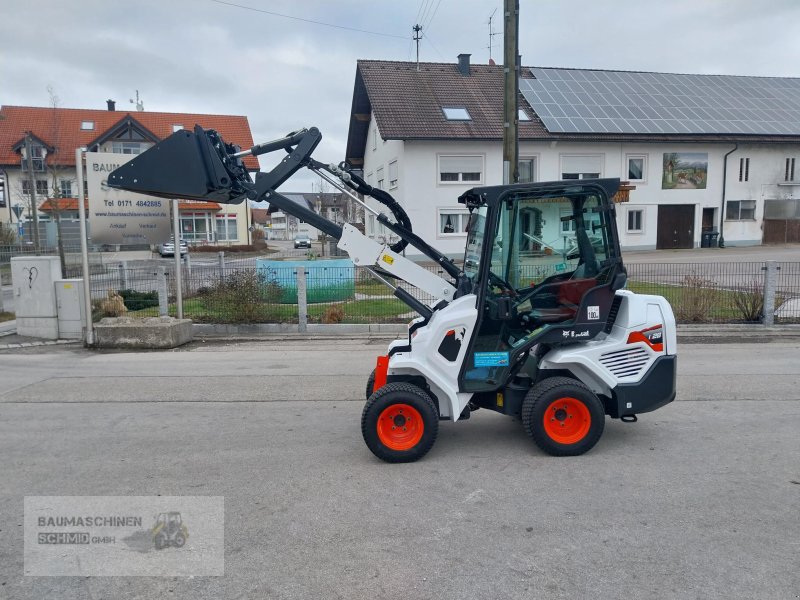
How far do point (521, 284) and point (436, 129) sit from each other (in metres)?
23.3

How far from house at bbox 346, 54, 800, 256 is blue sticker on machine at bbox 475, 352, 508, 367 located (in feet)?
73.4

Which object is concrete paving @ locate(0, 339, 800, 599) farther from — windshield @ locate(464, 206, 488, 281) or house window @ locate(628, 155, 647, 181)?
house window @ locate(628, 155, 647, 181)

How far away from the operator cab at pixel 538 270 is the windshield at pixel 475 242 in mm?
25

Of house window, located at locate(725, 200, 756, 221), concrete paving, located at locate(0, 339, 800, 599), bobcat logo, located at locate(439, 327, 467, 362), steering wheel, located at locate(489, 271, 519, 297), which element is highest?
house window, located at locate(725, 200, 756, 221)

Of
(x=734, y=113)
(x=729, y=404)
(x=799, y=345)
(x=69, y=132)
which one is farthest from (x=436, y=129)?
(x=69, y=132)

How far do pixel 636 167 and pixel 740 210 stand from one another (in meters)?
7.19

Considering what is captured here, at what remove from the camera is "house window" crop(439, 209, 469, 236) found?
Answer: 27938 mm

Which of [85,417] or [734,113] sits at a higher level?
[734,113]

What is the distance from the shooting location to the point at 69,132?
46875 mm

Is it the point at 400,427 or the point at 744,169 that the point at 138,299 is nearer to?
the point at 400,427

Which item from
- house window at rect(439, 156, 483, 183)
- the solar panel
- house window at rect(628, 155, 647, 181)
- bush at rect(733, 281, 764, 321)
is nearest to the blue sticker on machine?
bush at rect(733, 281, 764, 321)

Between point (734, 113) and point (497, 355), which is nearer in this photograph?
point (497, 355)

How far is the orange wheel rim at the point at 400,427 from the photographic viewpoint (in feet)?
16.0

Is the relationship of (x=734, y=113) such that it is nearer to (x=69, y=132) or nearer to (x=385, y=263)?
(x=385, y=263)
